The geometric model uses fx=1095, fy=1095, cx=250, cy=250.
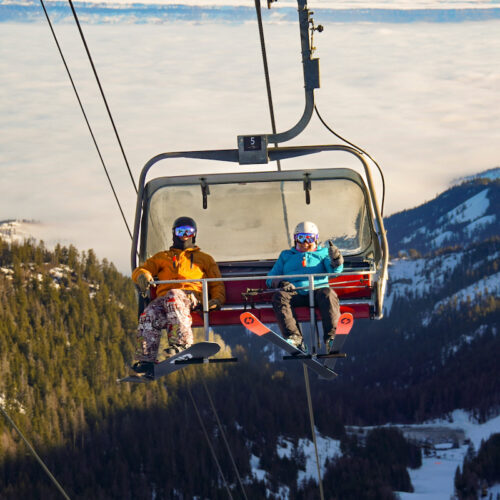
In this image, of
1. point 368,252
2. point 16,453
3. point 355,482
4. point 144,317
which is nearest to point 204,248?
point 368,252

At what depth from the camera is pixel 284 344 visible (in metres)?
13.6

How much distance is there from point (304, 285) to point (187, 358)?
2039 mm

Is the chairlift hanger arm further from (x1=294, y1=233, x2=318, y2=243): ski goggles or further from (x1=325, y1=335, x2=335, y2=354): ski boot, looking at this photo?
(x1=325, y1=335, x2=335, y2=354): ski boot

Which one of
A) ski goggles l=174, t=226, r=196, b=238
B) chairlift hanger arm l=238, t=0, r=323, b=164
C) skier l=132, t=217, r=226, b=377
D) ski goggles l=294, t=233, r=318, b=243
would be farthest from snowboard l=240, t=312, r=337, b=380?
chairlift hanger arm l=238, t=0, r=323, b=164

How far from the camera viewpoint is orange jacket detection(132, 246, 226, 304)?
1491 centimetres

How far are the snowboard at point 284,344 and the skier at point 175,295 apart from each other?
2.61 feet

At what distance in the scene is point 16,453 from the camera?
596ft

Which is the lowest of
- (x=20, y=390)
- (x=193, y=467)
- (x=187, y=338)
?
(x=187, y=338)

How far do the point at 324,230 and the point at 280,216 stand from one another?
872mm

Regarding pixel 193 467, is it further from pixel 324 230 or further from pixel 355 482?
pixel 324 230

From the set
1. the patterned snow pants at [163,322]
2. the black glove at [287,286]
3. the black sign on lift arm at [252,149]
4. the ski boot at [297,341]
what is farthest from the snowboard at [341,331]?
the black sign on lift arm at [252,149]

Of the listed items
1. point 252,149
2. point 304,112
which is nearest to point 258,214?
point 252,149

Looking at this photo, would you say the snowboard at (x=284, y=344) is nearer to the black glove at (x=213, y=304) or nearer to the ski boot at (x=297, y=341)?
the ski boot at (x=297, y=341)

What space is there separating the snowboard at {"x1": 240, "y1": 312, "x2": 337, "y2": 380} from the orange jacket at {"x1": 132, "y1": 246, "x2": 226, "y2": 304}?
102 cm
